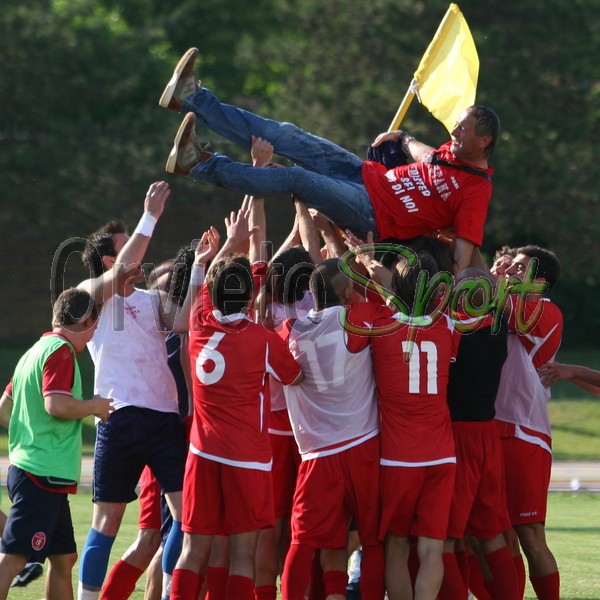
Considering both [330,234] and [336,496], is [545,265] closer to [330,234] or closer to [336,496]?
[330,234]

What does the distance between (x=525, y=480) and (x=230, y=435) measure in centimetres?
195

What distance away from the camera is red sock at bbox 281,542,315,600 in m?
6.39

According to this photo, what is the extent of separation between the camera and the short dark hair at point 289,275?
681 cm

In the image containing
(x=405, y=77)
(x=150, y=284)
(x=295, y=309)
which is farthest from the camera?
(x=405, y=77)

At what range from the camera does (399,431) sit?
647 cm

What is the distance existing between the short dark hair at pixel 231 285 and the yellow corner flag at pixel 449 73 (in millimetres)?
2051

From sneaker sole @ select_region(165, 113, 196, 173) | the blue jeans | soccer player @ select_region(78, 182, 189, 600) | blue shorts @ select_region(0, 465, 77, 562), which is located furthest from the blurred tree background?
blue shorts @ select_region(0, 465, 77, 562)

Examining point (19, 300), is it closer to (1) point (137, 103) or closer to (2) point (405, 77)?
(1) point (137, 103)

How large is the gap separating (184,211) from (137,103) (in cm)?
267

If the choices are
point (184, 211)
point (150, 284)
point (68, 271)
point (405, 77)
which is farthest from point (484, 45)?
point (150, 284)

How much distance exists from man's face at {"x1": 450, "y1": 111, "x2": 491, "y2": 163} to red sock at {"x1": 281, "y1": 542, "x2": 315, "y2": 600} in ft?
8.27

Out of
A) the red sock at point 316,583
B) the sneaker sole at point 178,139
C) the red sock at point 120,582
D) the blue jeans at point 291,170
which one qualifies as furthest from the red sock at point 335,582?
the sneaker sole at point 178,139

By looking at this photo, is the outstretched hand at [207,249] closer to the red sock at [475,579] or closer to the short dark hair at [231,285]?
the short dark hair at [231,285]

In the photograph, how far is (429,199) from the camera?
706 centimetres
